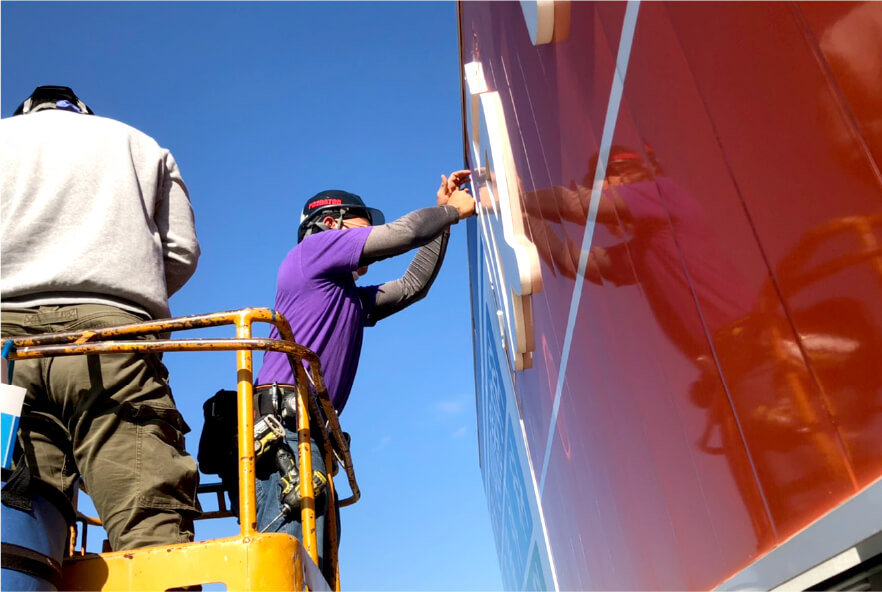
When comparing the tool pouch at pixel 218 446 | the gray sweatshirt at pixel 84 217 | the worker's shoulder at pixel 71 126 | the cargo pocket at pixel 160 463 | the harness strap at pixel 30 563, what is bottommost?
the harness strap at pixel 30 563

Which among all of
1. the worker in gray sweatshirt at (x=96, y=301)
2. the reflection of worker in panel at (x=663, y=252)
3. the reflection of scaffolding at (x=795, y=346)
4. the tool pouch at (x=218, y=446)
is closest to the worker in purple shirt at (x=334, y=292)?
the tool pouch at (x=218, y=446)

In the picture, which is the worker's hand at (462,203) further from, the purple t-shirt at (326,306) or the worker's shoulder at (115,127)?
the worker's shoulder at (115,127)

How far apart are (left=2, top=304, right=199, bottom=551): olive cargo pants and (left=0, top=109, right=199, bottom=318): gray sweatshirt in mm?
95

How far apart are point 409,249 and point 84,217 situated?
1.80 metres

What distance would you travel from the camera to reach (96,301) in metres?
2.79

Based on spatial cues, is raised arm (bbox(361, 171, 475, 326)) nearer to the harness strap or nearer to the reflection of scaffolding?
the harness strap

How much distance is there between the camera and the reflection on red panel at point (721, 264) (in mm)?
1334

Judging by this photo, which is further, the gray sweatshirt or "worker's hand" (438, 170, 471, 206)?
"worker's hand" (438, 170, 471, 206)

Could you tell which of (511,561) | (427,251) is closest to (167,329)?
(427,251)

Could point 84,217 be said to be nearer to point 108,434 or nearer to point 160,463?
point 108,434

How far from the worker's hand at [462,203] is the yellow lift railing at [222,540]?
246cm

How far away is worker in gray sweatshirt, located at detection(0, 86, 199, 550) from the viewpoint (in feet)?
8.42

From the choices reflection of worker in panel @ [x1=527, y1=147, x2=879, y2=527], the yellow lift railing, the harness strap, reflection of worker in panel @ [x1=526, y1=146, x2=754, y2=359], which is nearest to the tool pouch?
the yellow lift railing

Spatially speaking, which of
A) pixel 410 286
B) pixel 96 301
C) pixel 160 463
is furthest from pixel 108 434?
pixel 410 286
